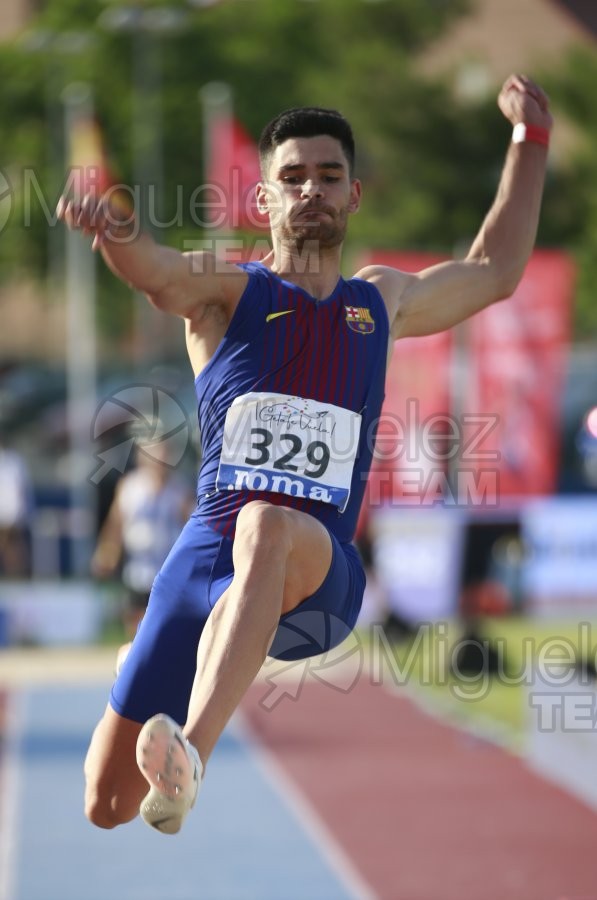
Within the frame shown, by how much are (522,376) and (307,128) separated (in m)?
11.5

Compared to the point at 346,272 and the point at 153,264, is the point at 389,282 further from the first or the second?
the point at 346,272

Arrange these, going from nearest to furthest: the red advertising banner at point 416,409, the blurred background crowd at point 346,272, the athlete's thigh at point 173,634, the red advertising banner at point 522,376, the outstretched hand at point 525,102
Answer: the athlete's thigh at point 173,634, the outstretched hand at point 525,102, the red advertising banner at point 416,409, the blurred background crowd at point 346,272, the red advertising banner at point 522,376

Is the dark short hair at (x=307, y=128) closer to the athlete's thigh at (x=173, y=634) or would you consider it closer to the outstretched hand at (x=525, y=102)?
the outstretched hand at (x=525, y=102)

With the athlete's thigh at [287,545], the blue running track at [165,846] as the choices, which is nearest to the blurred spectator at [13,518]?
the blue running track at [165,846]

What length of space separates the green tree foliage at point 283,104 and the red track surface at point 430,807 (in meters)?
15.0

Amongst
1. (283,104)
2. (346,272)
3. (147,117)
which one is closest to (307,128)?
(346,272)

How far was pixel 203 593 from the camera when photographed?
13.9 feet

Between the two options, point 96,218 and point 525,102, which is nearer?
point 96,218

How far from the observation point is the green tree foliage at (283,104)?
2736cm

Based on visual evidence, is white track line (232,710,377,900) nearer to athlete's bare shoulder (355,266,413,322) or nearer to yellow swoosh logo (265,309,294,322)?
athlete's bare shoulder (355,266,413,322)

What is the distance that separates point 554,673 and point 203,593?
16.7 feet

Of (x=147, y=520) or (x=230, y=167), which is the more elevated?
(x=230, y=167)

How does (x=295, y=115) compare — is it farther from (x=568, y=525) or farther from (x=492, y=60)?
(x=492, y=60)

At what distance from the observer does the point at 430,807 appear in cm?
915
